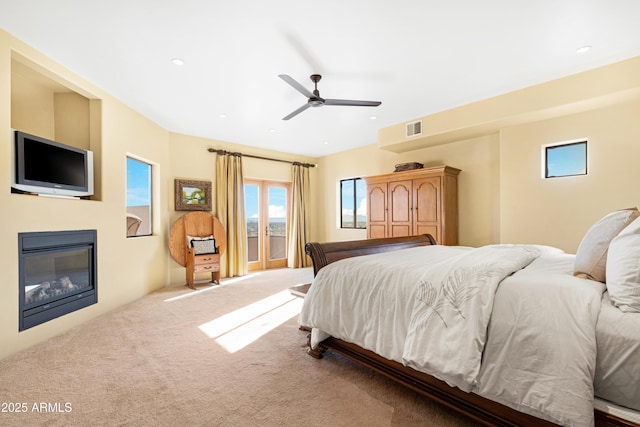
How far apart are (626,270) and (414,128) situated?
11.9 ft

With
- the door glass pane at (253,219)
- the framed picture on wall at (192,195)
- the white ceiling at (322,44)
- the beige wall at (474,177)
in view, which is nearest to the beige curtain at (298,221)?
the door glass pane at (253,219)

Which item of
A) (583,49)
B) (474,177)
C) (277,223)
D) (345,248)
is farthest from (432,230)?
(277,223)

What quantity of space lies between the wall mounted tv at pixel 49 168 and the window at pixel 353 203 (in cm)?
474

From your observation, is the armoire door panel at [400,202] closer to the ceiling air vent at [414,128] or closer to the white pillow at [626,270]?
the ceiling air vent at [414,128]

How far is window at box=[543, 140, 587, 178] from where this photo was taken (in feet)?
11.3

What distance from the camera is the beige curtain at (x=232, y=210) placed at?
219 inches

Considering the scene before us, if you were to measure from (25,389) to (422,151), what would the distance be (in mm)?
5478

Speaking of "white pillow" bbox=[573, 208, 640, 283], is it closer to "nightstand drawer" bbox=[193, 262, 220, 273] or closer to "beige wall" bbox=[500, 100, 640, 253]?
"beige wall" bbox=[500, 100, 640, 253]

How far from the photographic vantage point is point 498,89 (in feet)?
11.5

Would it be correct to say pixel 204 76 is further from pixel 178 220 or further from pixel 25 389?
pixel 25 389

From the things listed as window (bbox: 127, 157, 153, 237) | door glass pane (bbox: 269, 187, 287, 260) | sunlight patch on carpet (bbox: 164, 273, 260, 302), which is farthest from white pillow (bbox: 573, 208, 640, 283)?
door glass pane (bbox: 269, 187, 287, 260)

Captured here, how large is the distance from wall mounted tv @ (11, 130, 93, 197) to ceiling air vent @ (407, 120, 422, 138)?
14.2ft

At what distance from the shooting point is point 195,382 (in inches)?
79.8

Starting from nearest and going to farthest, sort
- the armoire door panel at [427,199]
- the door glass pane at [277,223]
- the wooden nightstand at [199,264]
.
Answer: the armoire door panel at [427,199] → the wooden nightstand at [199,264] → the door glass pane at [277,223]
